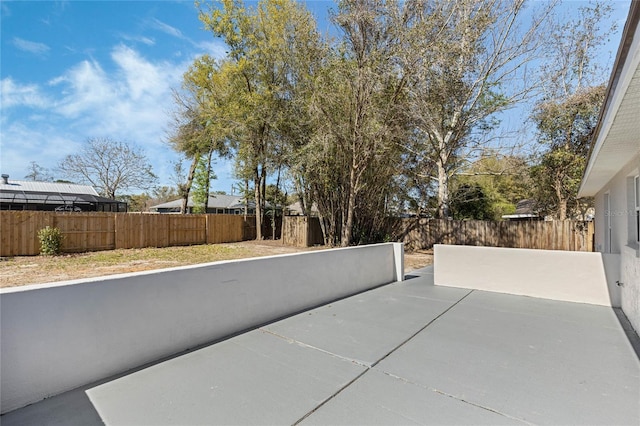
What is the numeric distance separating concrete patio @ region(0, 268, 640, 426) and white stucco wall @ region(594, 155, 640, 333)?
1.12 ft

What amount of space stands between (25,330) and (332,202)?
8.88 meters

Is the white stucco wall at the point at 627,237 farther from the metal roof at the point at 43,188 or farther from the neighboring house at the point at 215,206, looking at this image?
the neighboring house at the point at 215,206

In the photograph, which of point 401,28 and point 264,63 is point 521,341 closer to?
point 401,28

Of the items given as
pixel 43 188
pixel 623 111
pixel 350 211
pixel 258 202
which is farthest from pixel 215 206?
pixel 623 111

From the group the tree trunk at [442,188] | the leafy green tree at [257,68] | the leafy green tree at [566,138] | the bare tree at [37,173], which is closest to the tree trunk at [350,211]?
the leafy green tree at [257,68]

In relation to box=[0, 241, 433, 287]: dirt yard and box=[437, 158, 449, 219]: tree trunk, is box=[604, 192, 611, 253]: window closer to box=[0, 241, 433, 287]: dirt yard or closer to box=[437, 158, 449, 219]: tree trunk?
box=[0, 241, 433, 287]: dirt yard

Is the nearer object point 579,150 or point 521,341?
point 521,341

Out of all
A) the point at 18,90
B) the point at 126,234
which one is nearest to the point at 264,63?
the point at 126,234

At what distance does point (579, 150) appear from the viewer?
973 centimetres

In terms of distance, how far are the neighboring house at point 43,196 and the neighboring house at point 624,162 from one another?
20.4 m

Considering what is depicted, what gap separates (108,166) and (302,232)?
2052cm

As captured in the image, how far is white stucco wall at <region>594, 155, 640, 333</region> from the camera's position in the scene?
11.3ft

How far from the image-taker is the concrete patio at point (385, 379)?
6.34ft

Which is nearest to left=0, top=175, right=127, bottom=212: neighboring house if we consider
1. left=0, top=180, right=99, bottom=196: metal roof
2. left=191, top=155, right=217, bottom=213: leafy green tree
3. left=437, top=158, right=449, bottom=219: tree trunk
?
left=0, top=180, right=99, bottom=196: metal roof
